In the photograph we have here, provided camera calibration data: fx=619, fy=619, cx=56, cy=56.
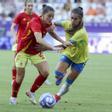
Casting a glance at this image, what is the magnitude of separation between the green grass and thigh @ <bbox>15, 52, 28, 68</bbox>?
2.75ft

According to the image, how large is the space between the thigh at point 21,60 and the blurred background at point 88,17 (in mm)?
20238

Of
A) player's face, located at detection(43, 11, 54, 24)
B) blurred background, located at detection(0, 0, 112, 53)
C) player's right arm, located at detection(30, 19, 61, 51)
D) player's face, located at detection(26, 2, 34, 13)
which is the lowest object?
blurred background, located at detection(0, 0, 112, 53)

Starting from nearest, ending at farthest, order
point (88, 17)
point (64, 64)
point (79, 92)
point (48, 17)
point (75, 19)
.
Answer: point (48, 17), point (75, 19), point (64, 64), point (79, 92), point (88, 17)

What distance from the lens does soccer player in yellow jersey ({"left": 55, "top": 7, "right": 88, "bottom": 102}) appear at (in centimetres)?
1295

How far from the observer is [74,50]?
13359 mm

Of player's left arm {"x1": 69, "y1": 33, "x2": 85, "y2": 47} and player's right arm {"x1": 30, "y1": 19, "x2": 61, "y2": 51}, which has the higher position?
player's right arm {"x1": 30, "y1": 19, "x2": 61, "y2": 51}

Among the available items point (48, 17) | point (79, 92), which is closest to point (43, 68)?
point (48, 17)

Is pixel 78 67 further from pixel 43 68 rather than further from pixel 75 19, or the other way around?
pixel 75 19

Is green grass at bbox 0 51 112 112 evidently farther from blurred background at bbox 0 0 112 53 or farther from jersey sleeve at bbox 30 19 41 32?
blurred background at bbox 0 0 112 53

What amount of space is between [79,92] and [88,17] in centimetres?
2171

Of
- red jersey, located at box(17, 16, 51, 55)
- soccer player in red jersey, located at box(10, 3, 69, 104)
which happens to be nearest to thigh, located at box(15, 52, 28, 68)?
soccer player in red jersey, located at box(10, 3, 69, 104)

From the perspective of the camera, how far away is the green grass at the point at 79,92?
12.6 meters

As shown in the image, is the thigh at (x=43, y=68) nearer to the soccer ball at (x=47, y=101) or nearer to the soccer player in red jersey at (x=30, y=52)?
the soccer player in red jersey at (x=30, y=52)

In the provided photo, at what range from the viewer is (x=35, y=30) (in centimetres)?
1248
